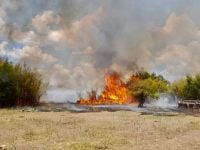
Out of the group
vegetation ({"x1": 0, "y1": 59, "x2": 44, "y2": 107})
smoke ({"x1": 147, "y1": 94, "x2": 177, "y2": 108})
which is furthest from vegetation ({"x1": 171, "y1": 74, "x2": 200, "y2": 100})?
vegetation ({"x1": 0, "y1": 59, "x2": 44, "y2": 107})

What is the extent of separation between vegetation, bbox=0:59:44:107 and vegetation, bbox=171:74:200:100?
42.1 metres

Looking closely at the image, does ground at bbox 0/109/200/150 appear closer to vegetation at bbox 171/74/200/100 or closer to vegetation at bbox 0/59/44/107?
vegetation at bbox 0/59/44/107

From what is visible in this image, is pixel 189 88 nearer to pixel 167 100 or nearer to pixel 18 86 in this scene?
pixel 167 100

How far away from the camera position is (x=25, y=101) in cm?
7294

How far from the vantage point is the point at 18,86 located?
71.4m

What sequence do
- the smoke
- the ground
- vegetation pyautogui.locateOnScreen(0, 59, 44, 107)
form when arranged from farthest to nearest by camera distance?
the smoke → vegetation pyautogui.locateOnScreen(0, 59, 44, 107) → the ground

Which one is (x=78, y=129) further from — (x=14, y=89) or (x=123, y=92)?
(x=123, y=92)

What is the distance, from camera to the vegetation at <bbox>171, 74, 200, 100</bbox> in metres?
102

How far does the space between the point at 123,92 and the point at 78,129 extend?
6219 centimetres

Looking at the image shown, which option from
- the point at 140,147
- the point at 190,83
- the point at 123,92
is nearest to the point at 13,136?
the point at 140,147

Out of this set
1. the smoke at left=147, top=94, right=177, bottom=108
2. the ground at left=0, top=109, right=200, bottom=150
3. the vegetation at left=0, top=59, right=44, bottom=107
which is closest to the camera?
the ground at left=0, top=109, right=200, bottom=150

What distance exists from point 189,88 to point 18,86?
4835cm

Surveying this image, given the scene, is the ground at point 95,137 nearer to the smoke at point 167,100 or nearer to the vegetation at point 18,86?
the vegetation at point 18,86

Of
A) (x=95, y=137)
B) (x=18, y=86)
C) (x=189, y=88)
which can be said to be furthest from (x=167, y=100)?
(x=95, y=137)
